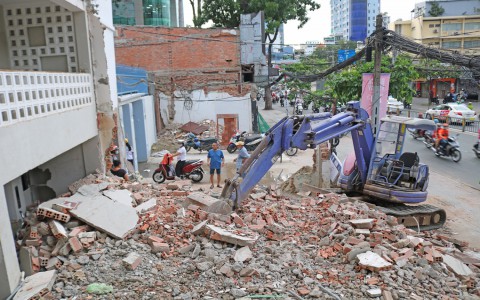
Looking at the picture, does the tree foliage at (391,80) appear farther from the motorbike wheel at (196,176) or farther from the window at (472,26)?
the window at (472,26)

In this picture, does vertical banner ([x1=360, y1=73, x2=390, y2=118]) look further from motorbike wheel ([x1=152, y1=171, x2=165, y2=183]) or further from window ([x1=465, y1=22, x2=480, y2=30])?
window ([x1=465, y1=22, x2=480, y2=30])

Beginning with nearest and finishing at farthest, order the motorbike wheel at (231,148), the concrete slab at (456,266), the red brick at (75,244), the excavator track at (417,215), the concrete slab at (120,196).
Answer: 1. the red brick at (75,244)
2. the concrete slab at (456,266)
3. the concrete slab at (120,196)
4. the excavator track at (417,215)
5. the motorbike wheel at (231,148)

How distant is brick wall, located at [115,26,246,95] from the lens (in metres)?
23.9

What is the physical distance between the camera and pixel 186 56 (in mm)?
24297

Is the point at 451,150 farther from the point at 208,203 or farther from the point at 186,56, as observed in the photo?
the point at 186,56

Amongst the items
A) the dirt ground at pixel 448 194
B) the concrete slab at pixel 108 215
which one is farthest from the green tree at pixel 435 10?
the concrete slab at pixel 108 215

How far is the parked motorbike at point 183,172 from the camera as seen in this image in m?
13.7

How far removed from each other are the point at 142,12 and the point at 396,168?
2447cm

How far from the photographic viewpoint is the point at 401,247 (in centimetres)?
686

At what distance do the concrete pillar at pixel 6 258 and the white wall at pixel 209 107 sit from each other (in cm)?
1879

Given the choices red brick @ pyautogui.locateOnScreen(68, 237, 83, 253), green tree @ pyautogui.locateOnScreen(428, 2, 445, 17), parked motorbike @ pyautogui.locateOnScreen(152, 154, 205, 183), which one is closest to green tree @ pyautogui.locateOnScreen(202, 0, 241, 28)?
parked motorbike @ pyautogui.locateOnScreen(152, 154, 205, 183)

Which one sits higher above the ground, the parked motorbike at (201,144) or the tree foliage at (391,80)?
the tree foliage at (391,80)

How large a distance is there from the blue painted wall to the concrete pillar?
37.6 ft

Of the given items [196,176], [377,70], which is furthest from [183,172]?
[377,70]
